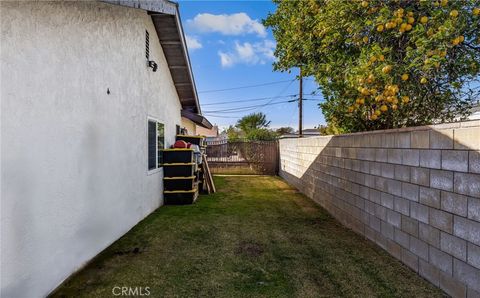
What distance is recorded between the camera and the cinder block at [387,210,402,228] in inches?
144

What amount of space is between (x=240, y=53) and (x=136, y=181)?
1618cm

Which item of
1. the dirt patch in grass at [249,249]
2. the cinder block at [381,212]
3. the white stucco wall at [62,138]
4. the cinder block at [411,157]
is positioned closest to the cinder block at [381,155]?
the cinder block at [411,157]

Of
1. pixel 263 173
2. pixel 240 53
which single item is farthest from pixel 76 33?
pixel 240 53

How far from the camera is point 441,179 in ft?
9.46

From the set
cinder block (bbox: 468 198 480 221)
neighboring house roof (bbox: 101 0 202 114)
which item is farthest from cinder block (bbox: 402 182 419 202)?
neighboring house roof (bbox: 101 0 202 114)

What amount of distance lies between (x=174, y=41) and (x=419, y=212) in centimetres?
655

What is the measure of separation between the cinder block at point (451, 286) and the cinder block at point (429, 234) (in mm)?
309

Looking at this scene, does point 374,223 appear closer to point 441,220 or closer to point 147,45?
point 441,220

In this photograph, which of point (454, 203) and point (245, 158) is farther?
point (245, 158)

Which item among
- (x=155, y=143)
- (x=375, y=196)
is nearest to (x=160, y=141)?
(x=155, y=143)

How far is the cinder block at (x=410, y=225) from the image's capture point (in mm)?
3316

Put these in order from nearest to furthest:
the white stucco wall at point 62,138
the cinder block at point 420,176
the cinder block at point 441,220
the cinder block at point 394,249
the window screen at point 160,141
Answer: the white stucco wall at point 62,138 → the cinder block at point 441,220 → the cinder block at point 420,176 → the cinder block at point 394,249 → the window screen at point 160,141

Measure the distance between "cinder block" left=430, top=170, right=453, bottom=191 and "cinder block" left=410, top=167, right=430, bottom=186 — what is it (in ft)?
0.23

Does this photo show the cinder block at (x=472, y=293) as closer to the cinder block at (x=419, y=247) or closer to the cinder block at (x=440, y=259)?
the cinder block at (x=440, y=259)
